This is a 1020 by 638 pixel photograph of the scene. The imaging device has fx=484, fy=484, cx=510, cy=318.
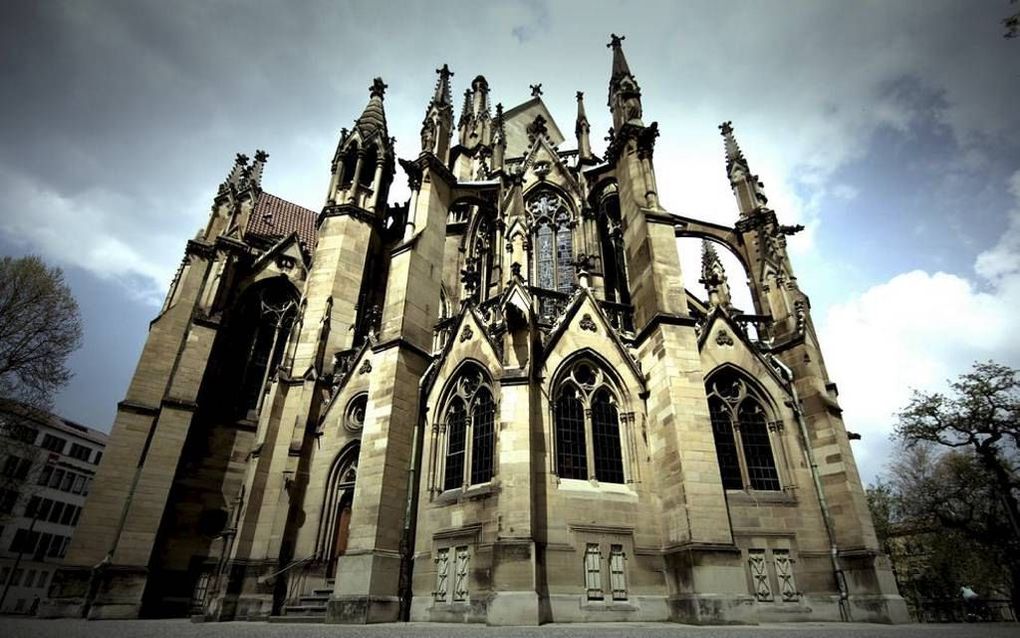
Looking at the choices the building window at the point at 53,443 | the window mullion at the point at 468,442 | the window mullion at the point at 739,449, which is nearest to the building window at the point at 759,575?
the window mullion at the point at 739,449

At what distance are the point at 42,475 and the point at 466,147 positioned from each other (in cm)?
4795

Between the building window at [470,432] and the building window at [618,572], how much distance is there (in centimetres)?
299

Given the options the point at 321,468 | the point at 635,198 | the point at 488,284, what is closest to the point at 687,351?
the point at 635,198

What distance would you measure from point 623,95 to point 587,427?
11461 millimetres

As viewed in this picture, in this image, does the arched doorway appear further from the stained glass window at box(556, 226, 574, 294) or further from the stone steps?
the stained glass window at box(556, 226, 574, 294)

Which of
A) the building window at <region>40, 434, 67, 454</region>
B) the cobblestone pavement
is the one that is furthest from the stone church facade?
the building window at <region>40, 434, 67, 454</region>

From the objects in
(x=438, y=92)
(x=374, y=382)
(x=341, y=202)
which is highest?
(x=438, y=92)

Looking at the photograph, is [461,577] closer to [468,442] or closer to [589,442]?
[468,442]

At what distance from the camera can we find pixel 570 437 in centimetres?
1128

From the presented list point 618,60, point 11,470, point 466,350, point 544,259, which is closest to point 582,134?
point 618,60

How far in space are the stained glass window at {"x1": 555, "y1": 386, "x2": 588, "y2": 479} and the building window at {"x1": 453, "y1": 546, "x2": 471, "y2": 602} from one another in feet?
8.49

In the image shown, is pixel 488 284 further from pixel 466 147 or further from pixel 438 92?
pixel 466 147

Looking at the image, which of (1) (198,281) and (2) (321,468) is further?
(1) (198,281)

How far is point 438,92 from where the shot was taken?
59.8 ft
